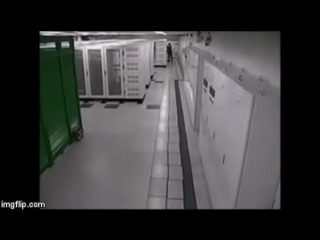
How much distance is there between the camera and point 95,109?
8422 mm

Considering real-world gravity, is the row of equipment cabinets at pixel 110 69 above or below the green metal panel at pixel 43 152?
above

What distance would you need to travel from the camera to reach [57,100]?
500 centimetres

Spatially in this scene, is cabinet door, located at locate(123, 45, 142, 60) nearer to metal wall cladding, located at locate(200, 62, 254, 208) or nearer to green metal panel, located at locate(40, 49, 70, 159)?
green metal panel, located at locate(40, 49, 70, 159)

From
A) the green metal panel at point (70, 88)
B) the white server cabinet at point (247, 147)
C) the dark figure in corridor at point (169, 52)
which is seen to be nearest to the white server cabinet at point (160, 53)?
the dark figure in corridor at point (169, 52)

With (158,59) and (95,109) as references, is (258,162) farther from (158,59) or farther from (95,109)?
(158,59)

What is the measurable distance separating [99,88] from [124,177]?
5.53m

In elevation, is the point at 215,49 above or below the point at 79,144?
above

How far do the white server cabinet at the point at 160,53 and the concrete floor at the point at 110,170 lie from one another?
14487 millimetres

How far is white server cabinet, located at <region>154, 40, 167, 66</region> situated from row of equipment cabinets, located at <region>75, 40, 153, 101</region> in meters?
12.2

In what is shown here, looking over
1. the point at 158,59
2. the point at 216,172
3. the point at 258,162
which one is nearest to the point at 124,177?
the point at 216,172

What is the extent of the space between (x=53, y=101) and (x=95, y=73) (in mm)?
4165

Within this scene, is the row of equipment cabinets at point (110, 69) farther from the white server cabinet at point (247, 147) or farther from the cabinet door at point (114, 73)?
the white server cabinet at point (247, 147)

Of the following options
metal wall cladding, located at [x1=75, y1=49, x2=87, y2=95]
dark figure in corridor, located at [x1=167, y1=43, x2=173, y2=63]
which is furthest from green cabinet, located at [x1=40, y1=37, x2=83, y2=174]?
dark figure in corridor, located at [x1=167, y1=43, x2=173, y2=63]

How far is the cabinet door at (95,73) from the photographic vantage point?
8.51 m
